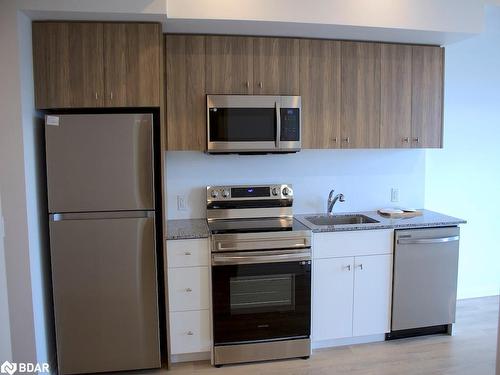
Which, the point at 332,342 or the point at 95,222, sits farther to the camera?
the point at 332,342

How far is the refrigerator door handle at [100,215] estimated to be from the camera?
2.47 meters

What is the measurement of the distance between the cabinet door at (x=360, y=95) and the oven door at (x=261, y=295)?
1.02m

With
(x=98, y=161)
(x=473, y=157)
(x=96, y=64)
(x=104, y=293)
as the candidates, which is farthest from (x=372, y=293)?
(x=96, y=64)

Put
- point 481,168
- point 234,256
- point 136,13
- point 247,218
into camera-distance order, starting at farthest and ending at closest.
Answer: point 481,168 → point 247,218 → point 234,256 → point 136,13

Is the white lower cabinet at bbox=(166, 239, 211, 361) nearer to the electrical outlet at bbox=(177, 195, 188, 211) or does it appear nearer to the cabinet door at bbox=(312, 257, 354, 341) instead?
the electrical outlet at bbox=(177, 195, 188, 211)

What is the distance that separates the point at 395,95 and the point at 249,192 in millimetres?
1396

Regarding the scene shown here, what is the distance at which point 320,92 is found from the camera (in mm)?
2996

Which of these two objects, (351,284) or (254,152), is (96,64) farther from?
(351,284)

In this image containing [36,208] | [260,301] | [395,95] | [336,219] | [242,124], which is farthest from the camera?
[336,219]

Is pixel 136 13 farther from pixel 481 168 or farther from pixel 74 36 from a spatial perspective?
pixel 481 168

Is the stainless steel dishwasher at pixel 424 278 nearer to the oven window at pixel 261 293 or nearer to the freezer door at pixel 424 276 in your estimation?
the freezer door at pixel 424 276

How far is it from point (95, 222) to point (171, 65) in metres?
1.20

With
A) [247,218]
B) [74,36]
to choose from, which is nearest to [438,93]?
[247,218]

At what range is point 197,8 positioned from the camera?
2.51 meters
